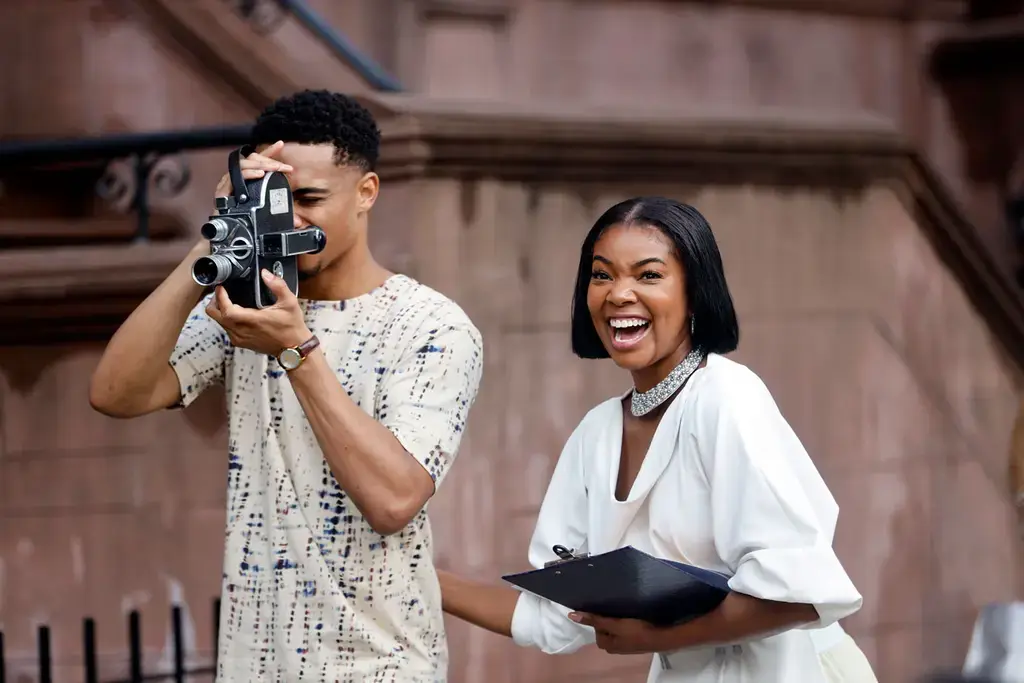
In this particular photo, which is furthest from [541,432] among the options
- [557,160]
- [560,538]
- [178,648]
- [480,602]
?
[560,538]

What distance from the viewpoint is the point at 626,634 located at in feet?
9.23

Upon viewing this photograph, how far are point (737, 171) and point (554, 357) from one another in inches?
45.0

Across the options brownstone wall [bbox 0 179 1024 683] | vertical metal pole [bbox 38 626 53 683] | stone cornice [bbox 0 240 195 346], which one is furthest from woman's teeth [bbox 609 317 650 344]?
Answer: stone cornice [bbox 0 240 195 346]

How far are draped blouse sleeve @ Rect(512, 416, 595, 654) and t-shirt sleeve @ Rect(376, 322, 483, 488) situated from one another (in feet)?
0.77

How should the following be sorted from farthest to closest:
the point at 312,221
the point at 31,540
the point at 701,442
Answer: the point at 31,540 < the point at 312,221 < the point at 701,442

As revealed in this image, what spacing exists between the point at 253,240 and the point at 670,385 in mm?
896

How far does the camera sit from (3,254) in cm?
532

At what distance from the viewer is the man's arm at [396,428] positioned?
2.92 meters

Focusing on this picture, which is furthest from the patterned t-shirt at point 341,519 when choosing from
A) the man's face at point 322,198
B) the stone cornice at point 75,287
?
the stone cornice at point 75,287

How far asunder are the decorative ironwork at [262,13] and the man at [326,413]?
381cm

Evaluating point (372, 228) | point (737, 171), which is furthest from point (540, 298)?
point (737, 171)

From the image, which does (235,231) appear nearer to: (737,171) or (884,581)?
(737,171)

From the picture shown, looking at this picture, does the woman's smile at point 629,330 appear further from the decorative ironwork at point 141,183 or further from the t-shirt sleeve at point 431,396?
the decorative ironwork at point 141,183

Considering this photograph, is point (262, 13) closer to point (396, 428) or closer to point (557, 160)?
point (557, 160)
